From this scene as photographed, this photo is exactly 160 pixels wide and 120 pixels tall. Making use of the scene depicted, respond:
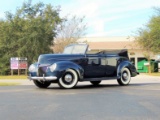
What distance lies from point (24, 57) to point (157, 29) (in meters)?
14.2

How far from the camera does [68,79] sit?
14.8 meters

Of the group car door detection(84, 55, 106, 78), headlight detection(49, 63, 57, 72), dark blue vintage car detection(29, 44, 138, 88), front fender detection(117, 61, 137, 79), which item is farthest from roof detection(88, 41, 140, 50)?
headlight detection(49, 63, 57, 72)

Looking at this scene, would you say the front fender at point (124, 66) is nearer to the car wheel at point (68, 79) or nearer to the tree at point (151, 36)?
the car wheel at point (68, 79)

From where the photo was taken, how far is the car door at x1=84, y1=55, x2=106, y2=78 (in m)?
15.4

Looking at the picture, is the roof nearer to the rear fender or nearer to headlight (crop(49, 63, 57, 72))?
the rear fender

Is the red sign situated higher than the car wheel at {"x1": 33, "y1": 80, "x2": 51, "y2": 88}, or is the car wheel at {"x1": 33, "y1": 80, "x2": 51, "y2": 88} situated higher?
the red sign

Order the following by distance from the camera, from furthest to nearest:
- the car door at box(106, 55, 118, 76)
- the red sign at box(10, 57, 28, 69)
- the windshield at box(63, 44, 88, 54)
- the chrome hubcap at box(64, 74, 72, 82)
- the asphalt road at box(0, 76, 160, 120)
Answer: the red sign at box(10, 57, 28, 69)
the car door at box(106, 55, 118, 76)
the windshield at box(63, 44, 88, 54)
the chrome hubcap at box(64, 74, 72, 82)
the asphalt road at box(0, 76, 160, 120)

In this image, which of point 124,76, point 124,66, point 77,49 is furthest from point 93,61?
point 124,76

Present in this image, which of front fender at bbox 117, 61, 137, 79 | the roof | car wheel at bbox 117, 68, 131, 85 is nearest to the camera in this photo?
front fender at bbox 117, 61, 137, 79

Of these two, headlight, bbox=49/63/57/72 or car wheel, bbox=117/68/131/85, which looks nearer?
headlight, bbox=49/63/57/72

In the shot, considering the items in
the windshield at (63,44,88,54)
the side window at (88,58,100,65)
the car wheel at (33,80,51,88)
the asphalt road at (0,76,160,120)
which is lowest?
the asphalt road at (0,76,160,120)

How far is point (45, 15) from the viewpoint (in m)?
36.7

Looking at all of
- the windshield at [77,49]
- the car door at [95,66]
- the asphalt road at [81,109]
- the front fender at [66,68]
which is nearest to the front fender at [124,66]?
the car door at [95,66]

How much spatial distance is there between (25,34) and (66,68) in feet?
67.4
